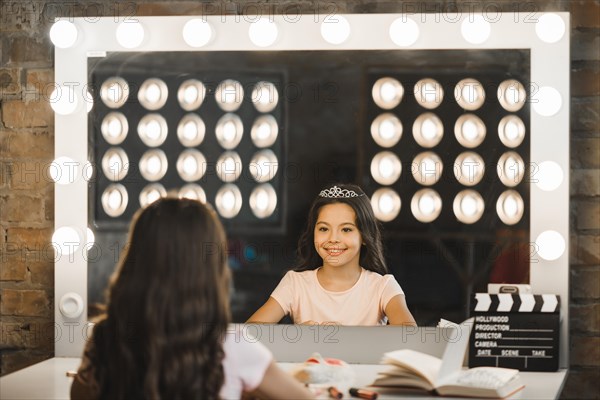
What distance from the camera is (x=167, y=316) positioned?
1274mm

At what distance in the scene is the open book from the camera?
163cm

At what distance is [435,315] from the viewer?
1.96 metres

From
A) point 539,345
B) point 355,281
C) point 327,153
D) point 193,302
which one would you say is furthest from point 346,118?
point 193,302

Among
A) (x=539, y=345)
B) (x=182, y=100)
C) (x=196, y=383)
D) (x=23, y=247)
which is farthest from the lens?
(x=23, y=247)

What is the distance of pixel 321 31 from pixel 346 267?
0.55 metres

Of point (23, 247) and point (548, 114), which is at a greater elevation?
point (548, 114)

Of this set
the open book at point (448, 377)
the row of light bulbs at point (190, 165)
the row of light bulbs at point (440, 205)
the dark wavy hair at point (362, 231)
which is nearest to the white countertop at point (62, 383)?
the open book at point (448, 377)

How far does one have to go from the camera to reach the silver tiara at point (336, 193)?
6.46 feet

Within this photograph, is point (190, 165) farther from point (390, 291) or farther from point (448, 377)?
point (448, 377)

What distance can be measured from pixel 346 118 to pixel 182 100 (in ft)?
1.29

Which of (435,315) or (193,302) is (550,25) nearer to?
(435,315)

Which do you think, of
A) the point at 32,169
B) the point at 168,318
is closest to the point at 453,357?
the point at 168,318

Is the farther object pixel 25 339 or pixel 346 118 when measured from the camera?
pixel 25 339

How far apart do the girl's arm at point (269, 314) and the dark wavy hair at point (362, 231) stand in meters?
0.13
